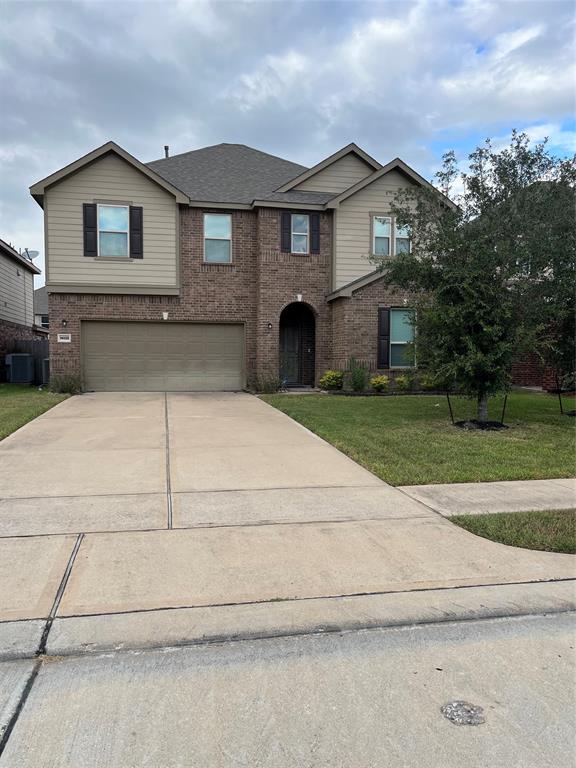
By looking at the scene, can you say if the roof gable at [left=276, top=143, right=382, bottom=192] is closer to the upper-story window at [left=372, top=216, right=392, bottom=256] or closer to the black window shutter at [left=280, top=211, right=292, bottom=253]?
the black window shutter at [left=280, top=211, right=292, bottom=253]

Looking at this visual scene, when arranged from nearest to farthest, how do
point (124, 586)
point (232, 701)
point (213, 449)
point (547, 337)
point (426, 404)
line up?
1. point (232, 701)
2. point (124, 586)
3. point (213, 449)
4. point (547, 337)
5. point (426, 404)

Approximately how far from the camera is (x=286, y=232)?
56.7 ft

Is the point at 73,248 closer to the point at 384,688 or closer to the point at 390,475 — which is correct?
the point at 390,475

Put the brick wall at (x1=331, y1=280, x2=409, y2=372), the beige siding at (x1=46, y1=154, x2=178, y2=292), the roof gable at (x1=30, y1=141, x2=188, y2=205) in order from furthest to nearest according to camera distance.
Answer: the brick wall at (x1=331, y1=280, x2=409, y2=372)
the beige siding at (x1=46, y1=154, x2=178, y2=292)
the roof gable at (x1=30, y1=141, x2=188, y2=205)

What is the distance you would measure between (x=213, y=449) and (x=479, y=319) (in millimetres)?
5065

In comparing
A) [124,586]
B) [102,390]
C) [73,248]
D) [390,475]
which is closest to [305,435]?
[390,475]

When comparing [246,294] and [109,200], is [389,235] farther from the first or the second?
[109,200]

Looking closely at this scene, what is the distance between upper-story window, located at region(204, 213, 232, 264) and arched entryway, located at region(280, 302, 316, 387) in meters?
2.69

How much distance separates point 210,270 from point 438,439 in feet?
34.7

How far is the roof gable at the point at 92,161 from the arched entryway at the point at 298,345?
494 cm

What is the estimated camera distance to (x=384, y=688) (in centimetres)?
282

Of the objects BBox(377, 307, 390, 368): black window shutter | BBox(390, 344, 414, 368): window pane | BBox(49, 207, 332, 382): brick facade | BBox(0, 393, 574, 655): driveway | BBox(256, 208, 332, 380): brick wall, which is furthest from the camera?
BBox(256, 208, 332, 380): brick wall

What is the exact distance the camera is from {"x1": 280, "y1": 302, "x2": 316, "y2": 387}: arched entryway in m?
18.6

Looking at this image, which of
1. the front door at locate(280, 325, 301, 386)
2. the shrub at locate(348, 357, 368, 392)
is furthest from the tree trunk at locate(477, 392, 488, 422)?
the front door at locate(280, 325, 301, 386)
